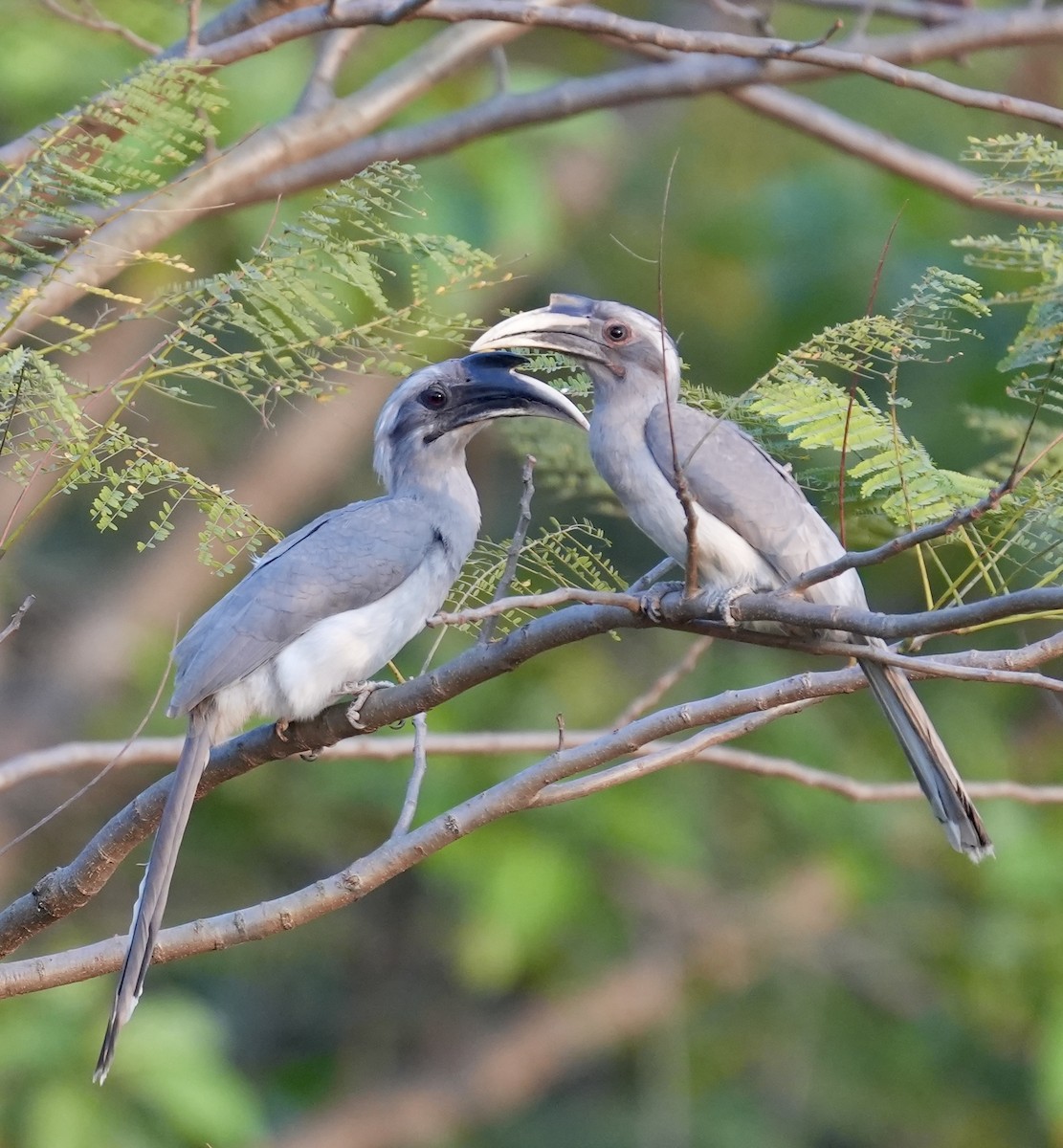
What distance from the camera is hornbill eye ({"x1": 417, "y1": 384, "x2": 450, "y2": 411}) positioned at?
477cm

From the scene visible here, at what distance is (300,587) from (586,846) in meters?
3.93

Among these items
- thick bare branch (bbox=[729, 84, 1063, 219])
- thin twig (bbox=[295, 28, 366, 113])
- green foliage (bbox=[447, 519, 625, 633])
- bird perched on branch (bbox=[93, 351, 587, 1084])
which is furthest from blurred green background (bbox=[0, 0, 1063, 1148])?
green foliage (bbox=[447, 519, 625, 633])

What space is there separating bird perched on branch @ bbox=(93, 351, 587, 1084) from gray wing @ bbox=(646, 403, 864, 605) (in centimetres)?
46

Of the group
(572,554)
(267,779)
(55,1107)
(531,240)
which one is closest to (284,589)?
(572,554)

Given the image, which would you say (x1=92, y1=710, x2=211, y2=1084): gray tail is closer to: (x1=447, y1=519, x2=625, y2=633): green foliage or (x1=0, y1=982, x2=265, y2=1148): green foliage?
(x1=447, y1=519, x2=625, y2=633): green foliage

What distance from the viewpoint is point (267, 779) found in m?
8.60

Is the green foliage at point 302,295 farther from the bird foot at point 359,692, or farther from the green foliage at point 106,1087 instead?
the green foliage at point 106,1087

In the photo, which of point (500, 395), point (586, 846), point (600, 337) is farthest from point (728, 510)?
point (586, 846)

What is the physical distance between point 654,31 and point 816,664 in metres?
4.10

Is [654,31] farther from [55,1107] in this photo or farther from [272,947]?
[272,947]

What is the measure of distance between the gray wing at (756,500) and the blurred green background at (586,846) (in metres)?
2.28

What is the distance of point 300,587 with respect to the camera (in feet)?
13.8

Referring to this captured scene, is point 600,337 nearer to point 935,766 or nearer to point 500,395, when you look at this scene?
point 500,395

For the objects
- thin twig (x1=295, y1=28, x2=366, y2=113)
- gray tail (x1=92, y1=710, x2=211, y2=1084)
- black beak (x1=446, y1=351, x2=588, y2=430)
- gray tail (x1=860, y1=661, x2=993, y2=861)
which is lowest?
gray tail (x1=860, y1=661, x2=993, y2=861)
